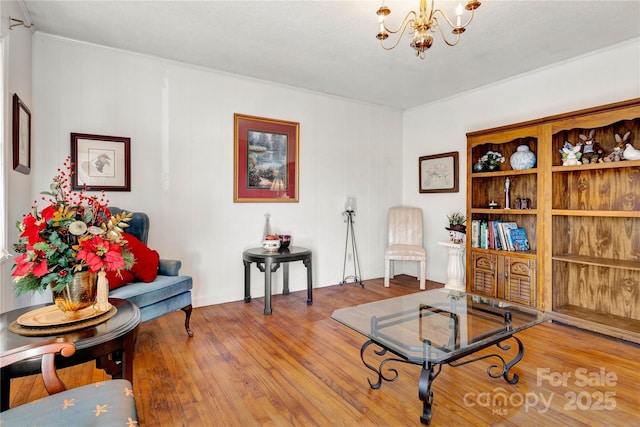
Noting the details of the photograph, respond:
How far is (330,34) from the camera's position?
2871 mm

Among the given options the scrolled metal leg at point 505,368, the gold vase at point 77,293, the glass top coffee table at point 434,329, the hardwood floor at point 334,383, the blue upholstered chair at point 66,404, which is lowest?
the hardwood floor at point 334,383

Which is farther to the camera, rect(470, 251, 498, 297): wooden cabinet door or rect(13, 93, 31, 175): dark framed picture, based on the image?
rect(470, 251, 498, 297): wooden cabinet door

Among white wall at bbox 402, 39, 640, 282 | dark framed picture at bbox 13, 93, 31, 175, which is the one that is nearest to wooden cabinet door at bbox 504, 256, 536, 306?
white wall at bbox 402, 39, 640, 282

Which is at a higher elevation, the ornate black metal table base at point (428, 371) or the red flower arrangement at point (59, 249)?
the red flower arrangement at point (59, 249)

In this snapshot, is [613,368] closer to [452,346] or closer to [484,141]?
[452,346]

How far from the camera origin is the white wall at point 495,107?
309 centimetres

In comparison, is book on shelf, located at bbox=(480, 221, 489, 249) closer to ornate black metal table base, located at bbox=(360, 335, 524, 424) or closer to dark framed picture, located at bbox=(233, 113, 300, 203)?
ornate black metal table base, located at bbox=(360, 335, 524, 424)

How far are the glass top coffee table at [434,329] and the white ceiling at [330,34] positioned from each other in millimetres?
2202

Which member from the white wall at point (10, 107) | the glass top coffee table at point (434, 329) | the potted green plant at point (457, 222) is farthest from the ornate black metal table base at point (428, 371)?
the white wall at point (10, 107)

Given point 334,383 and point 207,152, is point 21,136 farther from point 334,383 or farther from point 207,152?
point 334,383

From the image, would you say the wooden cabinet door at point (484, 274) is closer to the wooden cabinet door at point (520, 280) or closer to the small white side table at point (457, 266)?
the wooden cabinet door at point (520, 280)

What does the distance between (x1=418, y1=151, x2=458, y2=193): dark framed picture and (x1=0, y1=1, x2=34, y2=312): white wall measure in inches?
174

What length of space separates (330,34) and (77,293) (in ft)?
8.51

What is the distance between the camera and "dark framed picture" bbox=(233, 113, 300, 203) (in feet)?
12.6
